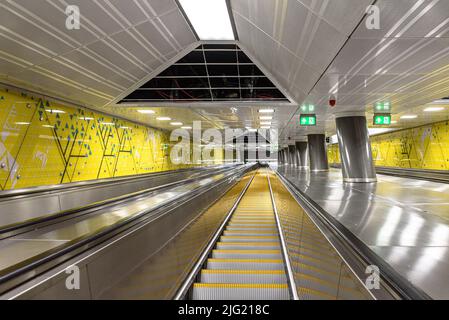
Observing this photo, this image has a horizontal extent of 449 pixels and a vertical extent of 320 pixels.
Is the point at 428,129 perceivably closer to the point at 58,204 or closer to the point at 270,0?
the point at 270,0

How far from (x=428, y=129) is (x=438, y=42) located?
19.0 meters

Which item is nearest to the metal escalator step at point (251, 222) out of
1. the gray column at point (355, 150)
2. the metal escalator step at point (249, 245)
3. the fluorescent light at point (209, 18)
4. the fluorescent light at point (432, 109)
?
the metal escalator step at point (249, 245)

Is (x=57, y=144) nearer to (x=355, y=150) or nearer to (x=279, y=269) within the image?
(x=279, y=269)

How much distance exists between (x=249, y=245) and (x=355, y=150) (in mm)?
9692

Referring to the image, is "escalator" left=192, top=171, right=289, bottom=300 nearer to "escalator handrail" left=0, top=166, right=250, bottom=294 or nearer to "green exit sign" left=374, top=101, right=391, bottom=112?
"escalator handrail" left=0, top=166, right=250, bottom=294

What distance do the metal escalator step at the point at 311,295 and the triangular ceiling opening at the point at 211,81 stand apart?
9817 millimetres

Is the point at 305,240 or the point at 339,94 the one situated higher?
the point at 339,94

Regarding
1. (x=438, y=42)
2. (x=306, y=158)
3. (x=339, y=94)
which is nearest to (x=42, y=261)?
(x=438, y=42)

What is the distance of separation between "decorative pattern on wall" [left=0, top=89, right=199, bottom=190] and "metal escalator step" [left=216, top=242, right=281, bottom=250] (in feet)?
23.0

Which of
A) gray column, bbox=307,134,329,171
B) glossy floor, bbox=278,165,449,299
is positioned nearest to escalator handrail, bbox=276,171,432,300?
glossy floor, bbox=278,165,449,299

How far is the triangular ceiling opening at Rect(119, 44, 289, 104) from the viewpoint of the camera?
11.4m

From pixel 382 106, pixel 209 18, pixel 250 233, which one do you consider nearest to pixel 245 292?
pixel 250 233

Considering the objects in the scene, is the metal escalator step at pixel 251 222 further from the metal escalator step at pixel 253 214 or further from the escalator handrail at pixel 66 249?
the escalator handrail at pixel 66 249

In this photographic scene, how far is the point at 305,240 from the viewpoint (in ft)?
15.8
